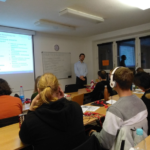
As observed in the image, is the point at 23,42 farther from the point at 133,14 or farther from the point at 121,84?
the point at 121,84

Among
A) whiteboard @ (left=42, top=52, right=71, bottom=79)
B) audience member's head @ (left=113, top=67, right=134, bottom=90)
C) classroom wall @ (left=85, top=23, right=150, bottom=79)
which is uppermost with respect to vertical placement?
classroom wall @ (left=85, top=23, right=150, bottom=79)

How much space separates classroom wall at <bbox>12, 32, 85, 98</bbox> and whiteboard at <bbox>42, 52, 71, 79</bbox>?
0.50 feet

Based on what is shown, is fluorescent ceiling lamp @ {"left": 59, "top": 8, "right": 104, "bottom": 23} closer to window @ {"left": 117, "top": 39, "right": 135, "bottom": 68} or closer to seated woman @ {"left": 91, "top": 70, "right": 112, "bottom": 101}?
seated woman @ {"left": 91, "top": 70, "right": 112, "bottom": 101}

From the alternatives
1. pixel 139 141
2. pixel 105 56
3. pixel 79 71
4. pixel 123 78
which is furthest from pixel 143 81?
pixel 105 56

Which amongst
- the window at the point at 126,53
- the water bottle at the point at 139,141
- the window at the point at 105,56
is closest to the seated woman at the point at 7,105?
the water bottle at the point at 139,141

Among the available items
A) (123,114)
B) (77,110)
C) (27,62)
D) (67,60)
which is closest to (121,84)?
(123,114)

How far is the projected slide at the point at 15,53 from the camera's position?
14.1 ft

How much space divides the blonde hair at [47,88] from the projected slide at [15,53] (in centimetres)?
348

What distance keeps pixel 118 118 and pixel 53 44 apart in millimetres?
4731

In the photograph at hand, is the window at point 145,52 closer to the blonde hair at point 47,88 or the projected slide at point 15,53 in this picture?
the projected slide at point 15,53

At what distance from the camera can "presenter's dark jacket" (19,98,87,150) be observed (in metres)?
1.10

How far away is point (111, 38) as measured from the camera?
5.68m

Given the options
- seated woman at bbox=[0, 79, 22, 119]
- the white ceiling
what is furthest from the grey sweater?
the white ceiling

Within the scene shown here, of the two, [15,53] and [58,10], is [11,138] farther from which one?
[15,53]
